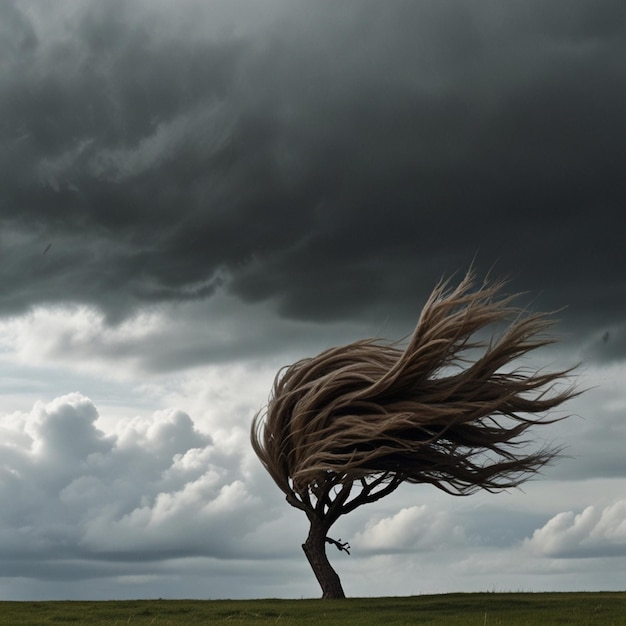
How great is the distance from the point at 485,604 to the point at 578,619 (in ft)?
10.7

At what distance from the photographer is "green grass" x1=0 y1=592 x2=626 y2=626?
1683 cm

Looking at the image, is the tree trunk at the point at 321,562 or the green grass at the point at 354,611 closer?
the green grass at the point at 354,611

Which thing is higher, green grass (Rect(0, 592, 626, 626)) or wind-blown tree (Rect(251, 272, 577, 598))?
wind-blown tree (Rect(251, 272, 577, 598))

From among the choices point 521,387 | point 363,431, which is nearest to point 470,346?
point 521,387

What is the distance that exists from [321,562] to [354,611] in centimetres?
337

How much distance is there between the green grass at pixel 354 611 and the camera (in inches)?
663

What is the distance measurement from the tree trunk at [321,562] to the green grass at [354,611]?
78 cm

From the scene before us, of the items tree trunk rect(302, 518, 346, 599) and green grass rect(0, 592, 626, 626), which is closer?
green grass rect(0, 592, 626, 626)

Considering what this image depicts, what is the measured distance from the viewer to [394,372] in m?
19.8

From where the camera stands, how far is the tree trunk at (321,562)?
857 inches

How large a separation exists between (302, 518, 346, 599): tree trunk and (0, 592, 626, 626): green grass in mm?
783

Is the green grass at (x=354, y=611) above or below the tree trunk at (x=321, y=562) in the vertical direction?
below

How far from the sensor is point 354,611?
1856 cm

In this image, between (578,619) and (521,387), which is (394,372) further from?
(578,619)
